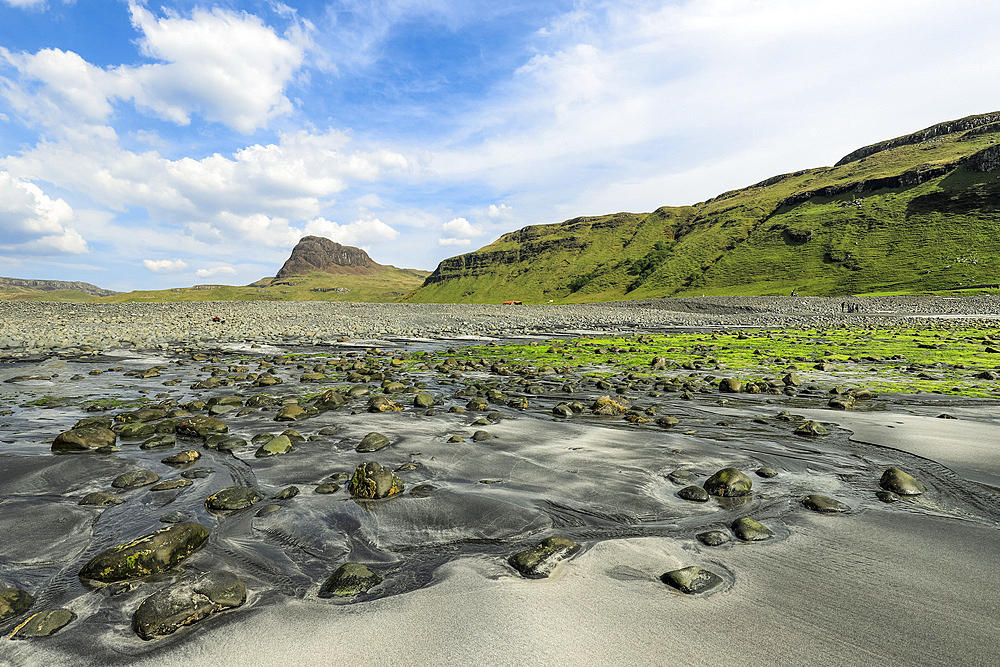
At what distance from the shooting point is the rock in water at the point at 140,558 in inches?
147

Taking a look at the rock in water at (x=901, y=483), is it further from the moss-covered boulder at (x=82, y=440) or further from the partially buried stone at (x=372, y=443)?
the moss-covered boulder at (x=82, y=440)

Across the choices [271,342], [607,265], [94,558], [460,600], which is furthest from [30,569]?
[607,265]

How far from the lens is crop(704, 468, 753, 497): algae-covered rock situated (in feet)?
18.2

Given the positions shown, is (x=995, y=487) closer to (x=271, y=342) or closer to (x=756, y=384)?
(x=756, y=384)

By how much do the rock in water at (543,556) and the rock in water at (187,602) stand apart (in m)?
2.31

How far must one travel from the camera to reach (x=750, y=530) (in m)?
4.46

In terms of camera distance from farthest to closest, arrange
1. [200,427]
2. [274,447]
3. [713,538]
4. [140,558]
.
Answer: [200,427] → [274,447] → [713,538] → [140,558]

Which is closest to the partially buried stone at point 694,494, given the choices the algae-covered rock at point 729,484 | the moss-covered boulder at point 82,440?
the algae-covered rock at point 729,484

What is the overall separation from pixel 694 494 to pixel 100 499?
7332mm

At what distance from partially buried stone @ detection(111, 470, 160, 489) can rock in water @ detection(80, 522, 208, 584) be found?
2.18 meters

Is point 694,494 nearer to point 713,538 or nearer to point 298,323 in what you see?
point 713,538

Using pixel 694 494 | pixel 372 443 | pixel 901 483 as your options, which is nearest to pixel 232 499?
pixel 372 443

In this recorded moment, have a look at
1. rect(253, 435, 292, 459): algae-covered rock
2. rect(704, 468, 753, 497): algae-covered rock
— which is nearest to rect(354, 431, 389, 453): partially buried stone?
rect(253, 435, 292, 459): algae-covered rock

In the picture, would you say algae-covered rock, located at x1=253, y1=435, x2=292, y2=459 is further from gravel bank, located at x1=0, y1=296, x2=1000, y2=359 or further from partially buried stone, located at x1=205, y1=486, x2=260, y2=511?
gravel bank, located at x1=0, y1=296, x2=1000, y2=359
